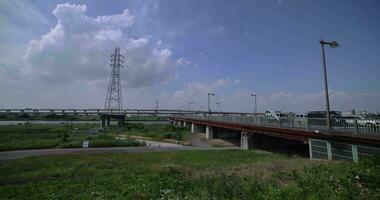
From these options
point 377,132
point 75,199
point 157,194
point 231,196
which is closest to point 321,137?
point 377,132

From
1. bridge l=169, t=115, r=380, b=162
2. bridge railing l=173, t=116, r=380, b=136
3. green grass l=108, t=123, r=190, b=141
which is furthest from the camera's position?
green grass l=108, t=123, r=190, b=141

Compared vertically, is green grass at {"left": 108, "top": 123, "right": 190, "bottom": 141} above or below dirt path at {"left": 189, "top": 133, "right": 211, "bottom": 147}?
above

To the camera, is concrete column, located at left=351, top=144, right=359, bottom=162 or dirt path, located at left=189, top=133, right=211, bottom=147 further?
dirt path, located at left=189, top=133, right=211, bottom=147

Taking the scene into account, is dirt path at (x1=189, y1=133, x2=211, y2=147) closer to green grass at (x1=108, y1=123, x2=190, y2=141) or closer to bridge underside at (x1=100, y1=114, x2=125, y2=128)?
green grass at (x1=108, y1=123, x2=190, y2=141)

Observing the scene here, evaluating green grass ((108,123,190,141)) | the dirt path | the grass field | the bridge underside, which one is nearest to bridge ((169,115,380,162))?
the grass field

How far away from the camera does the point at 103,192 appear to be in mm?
11609

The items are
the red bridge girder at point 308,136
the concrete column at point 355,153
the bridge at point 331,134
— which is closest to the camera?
the red bridge girder at point 308,136

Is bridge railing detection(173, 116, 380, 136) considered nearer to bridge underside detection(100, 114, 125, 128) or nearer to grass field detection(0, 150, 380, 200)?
grass field detection(0, 150, 380, 200)

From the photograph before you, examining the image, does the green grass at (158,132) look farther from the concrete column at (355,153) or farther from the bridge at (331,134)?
the concrete column at (355,153)

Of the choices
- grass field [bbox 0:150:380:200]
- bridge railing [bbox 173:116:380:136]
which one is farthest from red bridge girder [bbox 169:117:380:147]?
grass field [bbox 0:150:380:200]

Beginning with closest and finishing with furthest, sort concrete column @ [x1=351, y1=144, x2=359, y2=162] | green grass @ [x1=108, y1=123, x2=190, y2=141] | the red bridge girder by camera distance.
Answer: the red bridge girder → concrete column @ [x1=351, y1=144, x2=359, y2=162] → green grass @ [x1=108, y1=123, x2=190, y2=141]

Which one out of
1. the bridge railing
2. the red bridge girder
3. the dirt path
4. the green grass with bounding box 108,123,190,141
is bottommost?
the dirt path

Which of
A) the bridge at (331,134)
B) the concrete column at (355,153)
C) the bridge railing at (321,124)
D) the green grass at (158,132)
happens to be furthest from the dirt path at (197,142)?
the concrete column at (355,153)

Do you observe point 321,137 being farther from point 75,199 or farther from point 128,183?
point 75,199
